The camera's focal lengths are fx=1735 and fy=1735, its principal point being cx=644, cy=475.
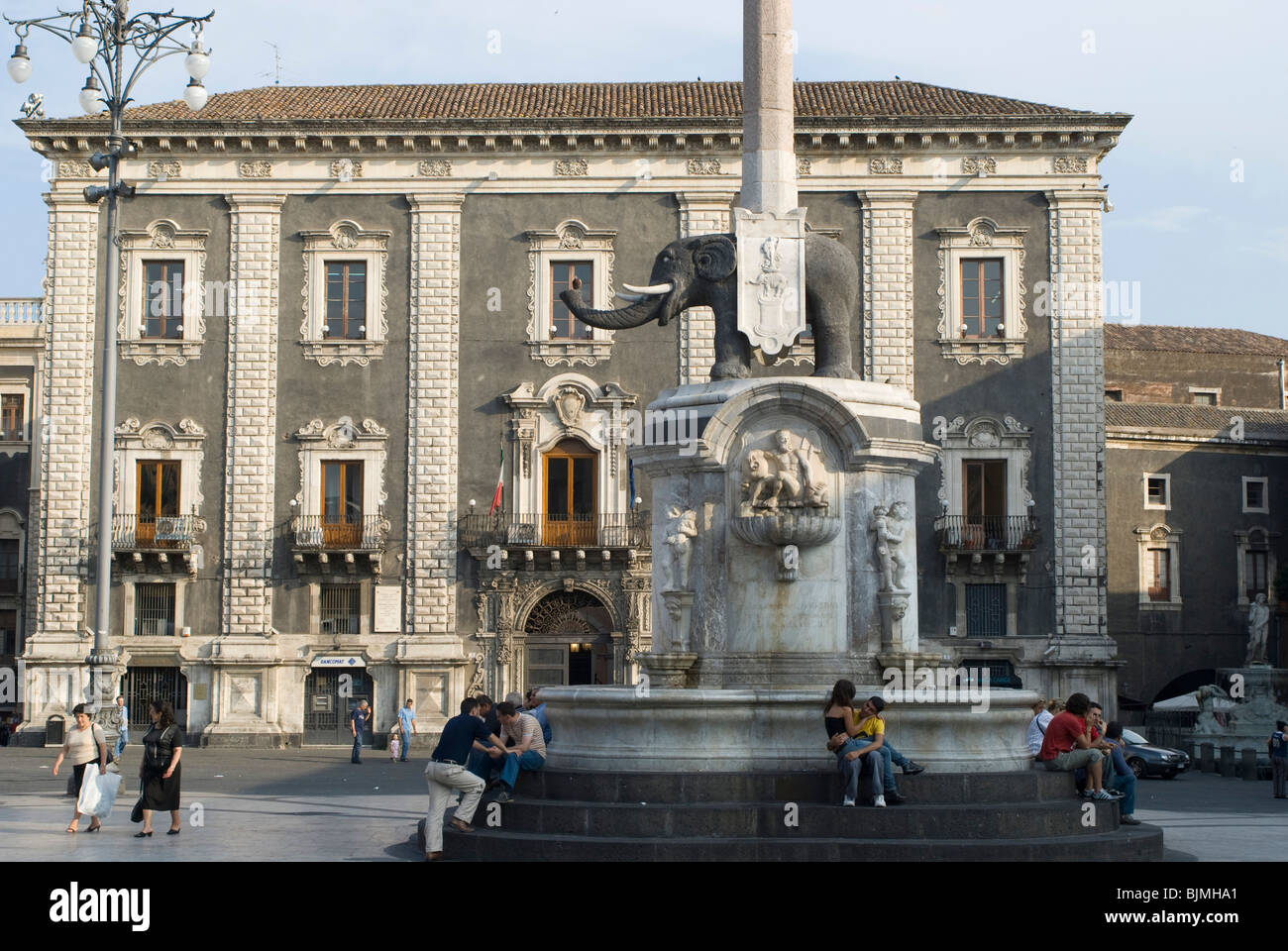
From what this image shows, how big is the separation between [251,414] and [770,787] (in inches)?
1097

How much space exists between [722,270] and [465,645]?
23.2 meters

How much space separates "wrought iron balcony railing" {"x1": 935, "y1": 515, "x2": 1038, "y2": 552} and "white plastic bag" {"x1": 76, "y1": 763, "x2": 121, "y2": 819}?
24651 millimetres

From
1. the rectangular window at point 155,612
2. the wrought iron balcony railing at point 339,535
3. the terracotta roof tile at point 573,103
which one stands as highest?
the terracotta roof tile at point 573,103

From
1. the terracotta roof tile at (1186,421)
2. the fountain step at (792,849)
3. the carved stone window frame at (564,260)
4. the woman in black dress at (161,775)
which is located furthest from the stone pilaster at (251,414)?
the fountain step at (792,849)

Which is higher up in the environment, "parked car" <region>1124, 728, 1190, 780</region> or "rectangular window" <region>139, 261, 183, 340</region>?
"rectangular window" <region>139, 261, 183, 340</region>

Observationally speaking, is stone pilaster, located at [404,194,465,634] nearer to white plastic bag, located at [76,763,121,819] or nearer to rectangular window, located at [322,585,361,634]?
rectangular window, located at [322,585,361,634]

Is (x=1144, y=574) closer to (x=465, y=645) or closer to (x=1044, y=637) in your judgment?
(x=1044, y=637)

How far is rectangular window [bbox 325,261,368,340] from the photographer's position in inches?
1574

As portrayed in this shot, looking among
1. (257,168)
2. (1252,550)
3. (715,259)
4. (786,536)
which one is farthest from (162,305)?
(1252,550)

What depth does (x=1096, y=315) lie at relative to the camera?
1556 inches

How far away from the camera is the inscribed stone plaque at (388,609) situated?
39031 millimetres

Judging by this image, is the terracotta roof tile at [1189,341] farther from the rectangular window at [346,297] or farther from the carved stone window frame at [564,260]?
the rectangular window at [346,297]

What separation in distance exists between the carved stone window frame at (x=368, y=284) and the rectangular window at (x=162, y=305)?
2918 mm

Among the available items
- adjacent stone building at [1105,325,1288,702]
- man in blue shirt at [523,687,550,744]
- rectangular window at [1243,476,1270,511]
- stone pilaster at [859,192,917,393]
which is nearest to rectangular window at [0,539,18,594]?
stone pilaster at [859,192,917,393]
